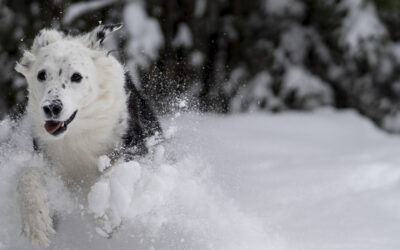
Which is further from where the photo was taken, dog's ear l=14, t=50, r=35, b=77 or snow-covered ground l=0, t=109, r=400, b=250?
dog's ear l=14, t=50, r=35, b=77

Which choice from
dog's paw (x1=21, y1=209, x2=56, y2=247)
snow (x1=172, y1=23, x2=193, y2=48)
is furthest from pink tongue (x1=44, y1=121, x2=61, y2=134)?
snow (x1=172, y1=23, x2=193, y2=48)

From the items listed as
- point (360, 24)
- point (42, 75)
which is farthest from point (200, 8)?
point (42, 75)

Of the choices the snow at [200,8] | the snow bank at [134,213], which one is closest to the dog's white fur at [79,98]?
the snow bank at [134,213]

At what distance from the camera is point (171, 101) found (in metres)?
5.23

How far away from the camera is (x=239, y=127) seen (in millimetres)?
10734

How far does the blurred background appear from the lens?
418 inches

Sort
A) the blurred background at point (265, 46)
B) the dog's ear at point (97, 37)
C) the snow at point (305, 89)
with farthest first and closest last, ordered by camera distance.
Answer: the snow at point (305, 89) < the blurred background at point (265, 46) < the dog's ear at point (97, 37)

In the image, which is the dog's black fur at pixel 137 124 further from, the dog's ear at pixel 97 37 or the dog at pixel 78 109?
the dog's ear at pixel 97 37

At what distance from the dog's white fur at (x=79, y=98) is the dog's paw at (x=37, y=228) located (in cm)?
21

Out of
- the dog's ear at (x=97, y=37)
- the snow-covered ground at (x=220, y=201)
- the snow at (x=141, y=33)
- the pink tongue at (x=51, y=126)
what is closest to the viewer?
the pink tongue at (x=51, y=126)

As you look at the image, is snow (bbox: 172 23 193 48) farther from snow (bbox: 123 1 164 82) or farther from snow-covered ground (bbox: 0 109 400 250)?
snow-covered ground (bbox: 0 109 400 250)

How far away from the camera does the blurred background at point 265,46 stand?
34.8 ft

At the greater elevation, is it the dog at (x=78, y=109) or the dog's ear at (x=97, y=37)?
the dog's ear at (x=97, y=37)

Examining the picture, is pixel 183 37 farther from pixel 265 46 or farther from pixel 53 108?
pixel 53 108
